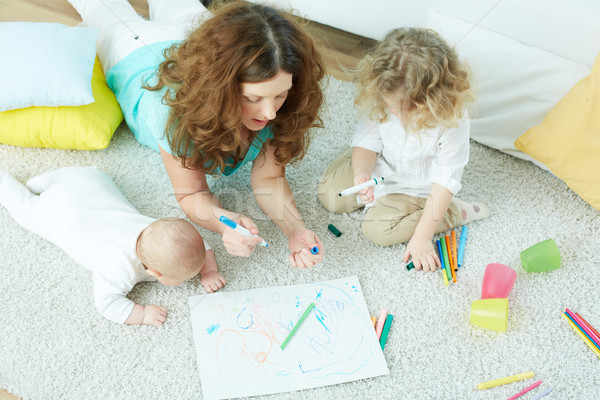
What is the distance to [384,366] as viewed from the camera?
3.48ft

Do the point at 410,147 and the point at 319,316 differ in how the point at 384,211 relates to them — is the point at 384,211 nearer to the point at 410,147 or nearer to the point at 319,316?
the point at 410,147

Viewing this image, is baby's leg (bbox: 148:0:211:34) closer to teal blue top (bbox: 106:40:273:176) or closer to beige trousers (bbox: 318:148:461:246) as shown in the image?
teal blue top (bbox: 106:40:273:176)

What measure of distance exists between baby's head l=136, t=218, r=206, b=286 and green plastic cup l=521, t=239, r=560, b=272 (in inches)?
30.5

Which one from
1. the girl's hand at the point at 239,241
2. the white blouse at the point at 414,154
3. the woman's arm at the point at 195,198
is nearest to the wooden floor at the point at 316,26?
the white blouse at the point at 414,154

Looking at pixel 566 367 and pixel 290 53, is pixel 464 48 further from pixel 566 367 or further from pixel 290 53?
pixel 566 367

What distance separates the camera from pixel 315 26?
1737 mm

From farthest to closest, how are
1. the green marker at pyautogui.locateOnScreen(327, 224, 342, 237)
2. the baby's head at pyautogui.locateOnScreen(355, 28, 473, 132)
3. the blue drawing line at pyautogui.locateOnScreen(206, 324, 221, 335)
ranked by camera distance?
the green marker at pyautogui.locateOnScreen(327, 224, 342, 237) < the blue drawing line at pyautogui.locateOnScreen(206, 324, 221, 335) < the baby's head at pyautogui.locateOnScreen(355, 28, 473, 132)

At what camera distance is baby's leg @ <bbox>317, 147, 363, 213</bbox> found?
1325mm

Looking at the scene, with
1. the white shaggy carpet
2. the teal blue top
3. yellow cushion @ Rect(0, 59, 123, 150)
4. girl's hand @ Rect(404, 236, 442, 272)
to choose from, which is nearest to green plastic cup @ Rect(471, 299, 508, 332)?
the white shaggy carpet

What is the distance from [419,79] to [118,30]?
0.91 m

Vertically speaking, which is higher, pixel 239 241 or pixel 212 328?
pixel 239 241

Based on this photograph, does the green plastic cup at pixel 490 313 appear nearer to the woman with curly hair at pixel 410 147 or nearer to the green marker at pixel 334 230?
the woman with curly hair at pixel 410 147

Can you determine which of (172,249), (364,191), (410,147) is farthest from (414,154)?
(172,249)

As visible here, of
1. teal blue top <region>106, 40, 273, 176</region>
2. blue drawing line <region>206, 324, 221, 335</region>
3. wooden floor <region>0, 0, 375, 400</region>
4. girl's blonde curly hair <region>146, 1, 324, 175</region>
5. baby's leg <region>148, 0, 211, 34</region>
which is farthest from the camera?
wooden floor <region>0, 0, 375, 400</region>
